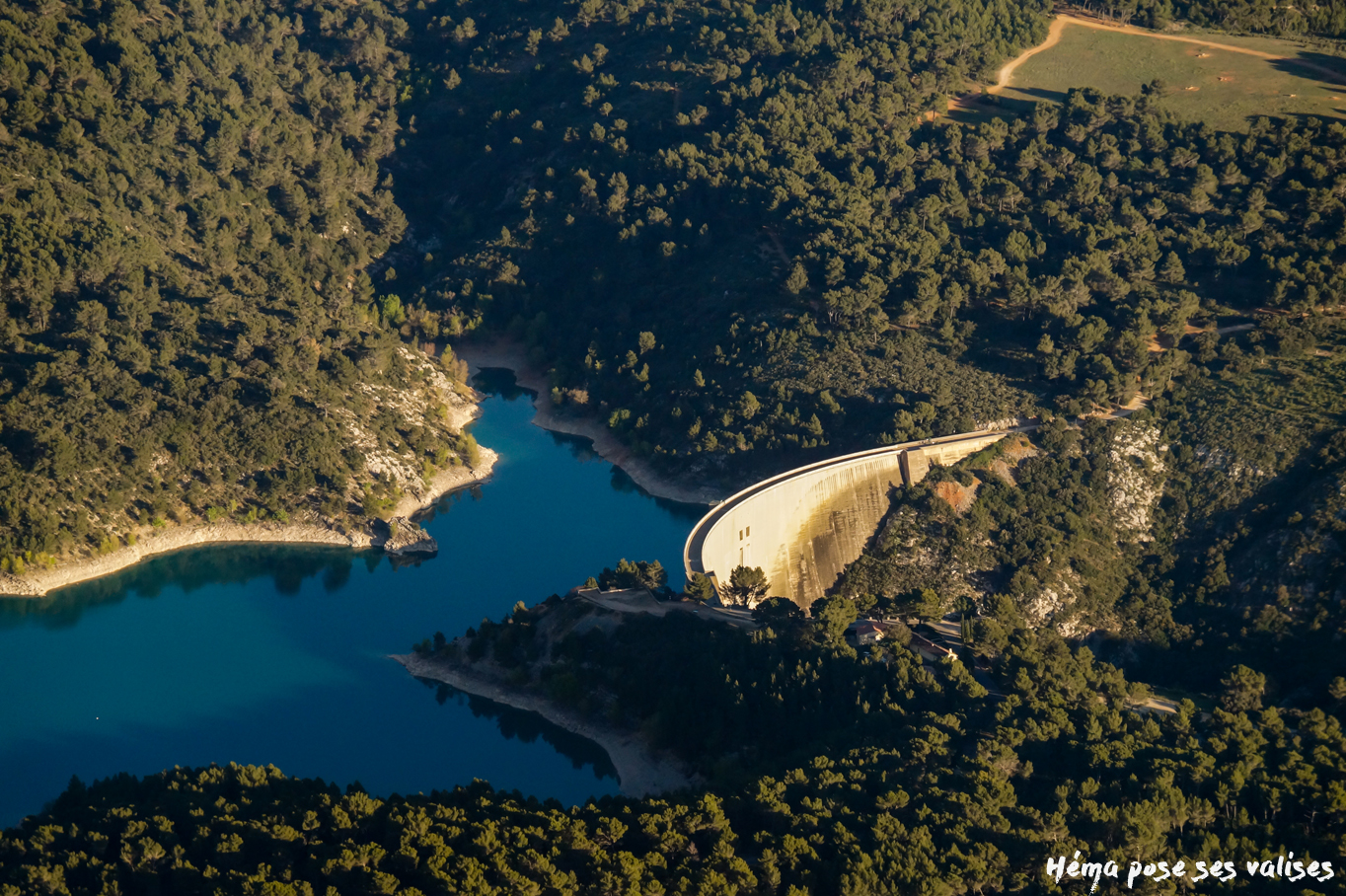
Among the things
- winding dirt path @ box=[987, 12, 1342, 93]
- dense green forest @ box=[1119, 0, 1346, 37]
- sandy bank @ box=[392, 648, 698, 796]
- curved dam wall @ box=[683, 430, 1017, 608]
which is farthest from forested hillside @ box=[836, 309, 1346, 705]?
dense green forest @ box=[1119, 0, 1346, 37]

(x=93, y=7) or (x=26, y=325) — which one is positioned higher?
(x=93, y=7)

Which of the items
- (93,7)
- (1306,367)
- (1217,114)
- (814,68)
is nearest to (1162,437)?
(1306,367)

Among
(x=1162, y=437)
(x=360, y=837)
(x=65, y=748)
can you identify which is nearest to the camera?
(x=360, y=837)

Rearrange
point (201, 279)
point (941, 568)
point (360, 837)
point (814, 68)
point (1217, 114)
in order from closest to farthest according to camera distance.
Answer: point (360, 837) → point (941, 568) → point (201, 279) → point (1217, 114) → point (814, 68)

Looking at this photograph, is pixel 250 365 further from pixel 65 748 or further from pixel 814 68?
pixel 814 68

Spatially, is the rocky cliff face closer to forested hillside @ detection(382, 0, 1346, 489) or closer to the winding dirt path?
forested hillside @ detection(382, 0, 1346, 489)
